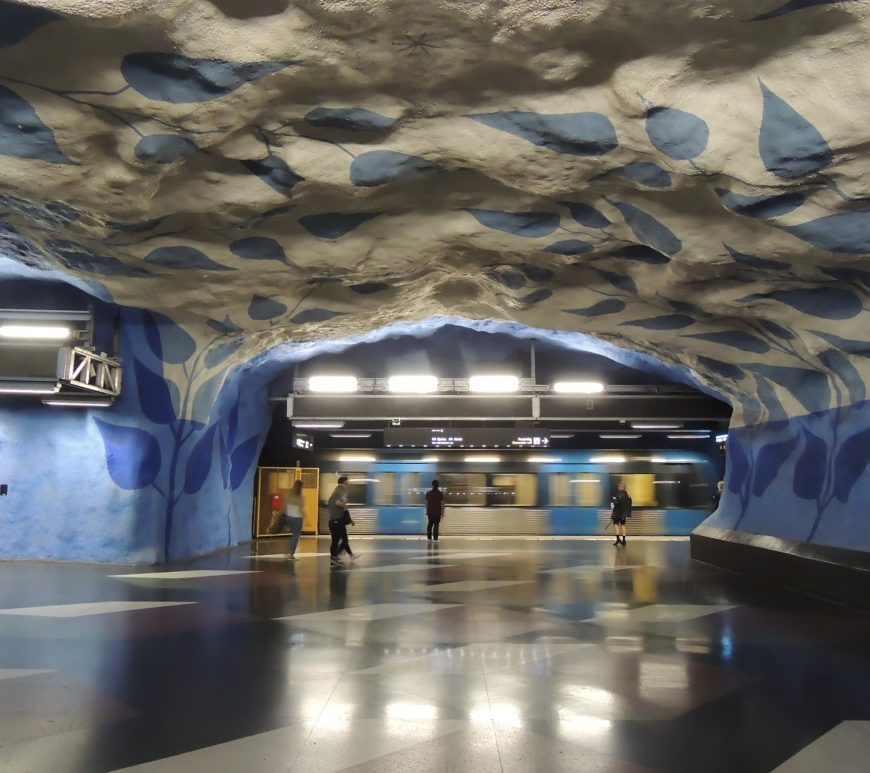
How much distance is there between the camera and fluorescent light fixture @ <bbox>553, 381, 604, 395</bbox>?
Result: 610 inches

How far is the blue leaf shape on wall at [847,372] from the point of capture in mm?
9086

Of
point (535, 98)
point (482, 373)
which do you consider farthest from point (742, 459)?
point (535, 98)

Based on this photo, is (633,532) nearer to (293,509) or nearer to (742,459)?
(742,459)

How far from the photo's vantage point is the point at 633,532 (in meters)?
19.6

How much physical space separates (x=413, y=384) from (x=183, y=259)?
297 inches

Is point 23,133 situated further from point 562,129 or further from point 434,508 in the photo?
point 434,508

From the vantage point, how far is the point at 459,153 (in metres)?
6.45

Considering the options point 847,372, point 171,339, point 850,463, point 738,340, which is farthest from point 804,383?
point 171,339

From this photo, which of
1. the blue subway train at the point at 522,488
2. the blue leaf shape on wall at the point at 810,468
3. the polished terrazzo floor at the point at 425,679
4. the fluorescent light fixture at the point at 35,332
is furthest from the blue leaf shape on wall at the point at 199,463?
the blue leaf shape on wall at the point at 810,468

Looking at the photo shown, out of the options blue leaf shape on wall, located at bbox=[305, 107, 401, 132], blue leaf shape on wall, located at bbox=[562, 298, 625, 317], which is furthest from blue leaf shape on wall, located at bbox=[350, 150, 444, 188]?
blue leaf shape on wall, located at bbox=[562, 298, 625, 317]

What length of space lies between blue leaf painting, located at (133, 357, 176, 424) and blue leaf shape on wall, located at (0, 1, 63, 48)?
7.88 m

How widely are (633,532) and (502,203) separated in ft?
46.3

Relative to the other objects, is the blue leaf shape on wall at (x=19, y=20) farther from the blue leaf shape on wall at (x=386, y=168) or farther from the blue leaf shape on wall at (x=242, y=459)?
the blue leaf shape on wall at (x=242, y=459)

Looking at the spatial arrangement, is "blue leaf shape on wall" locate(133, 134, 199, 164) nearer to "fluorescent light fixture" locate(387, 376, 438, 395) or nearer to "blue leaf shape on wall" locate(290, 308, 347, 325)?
"blue leaf shape on wall" locate(290, 308, 347, 325)
